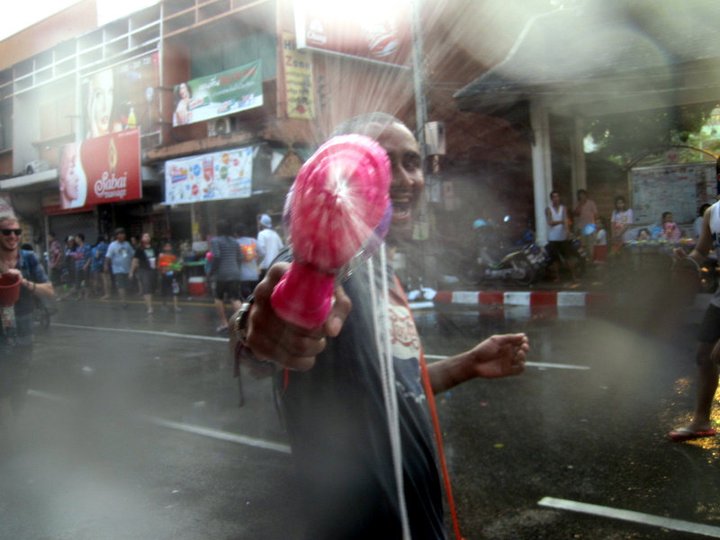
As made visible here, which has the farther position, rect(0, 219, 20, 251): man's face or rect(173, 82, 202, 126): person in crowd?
rect(173, 82, 202, 126): person in crowd

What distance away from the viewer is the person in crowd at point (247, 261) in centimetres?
896

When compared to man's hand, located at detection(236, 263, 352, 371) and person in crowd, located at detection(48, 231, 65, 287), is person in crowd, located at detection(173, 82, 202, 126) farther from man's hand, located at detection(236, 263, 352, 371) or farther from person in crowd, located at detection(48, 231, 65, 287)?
man's hand, located at detection(236, 263, 352, 371)

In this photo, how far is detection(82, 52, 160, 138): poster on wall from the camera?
16.8 m

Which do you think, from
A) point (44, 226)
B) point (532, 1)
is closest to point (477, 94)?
point (532, 1)

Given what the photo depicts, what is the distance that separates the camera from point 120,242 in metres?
13.3

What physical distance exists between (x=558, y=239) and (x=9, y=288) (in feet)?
30.0

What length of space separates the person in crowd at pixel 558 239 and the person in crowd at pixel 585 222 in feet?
0.96

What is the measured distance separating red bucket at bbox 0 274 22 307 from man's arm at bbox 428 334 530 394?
341cm

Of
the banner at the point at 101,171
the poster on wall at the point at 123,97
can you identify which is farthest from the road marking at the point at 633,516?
the banner at the point at 101,171

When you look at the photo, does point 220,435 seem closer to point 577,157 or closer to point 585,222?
point 585,222

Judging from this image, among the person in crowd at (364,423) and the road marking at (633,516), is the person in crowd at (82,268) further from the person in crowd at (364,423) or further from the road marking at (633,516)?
the person in crowd at (364,423)

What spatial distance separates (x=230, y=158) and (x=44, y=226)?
1113 centimetres

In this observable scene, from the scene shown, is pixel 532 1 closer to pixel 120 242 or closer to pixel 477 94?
pixel 477 94

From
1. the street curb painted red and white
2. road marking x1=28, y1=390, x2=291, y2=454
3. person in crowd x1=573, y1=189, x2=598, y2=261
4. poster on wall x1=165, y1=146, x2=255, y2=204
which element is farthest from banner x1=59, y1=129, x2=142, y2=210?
road marking x1=28, y1=390, x2=291, y2=454
